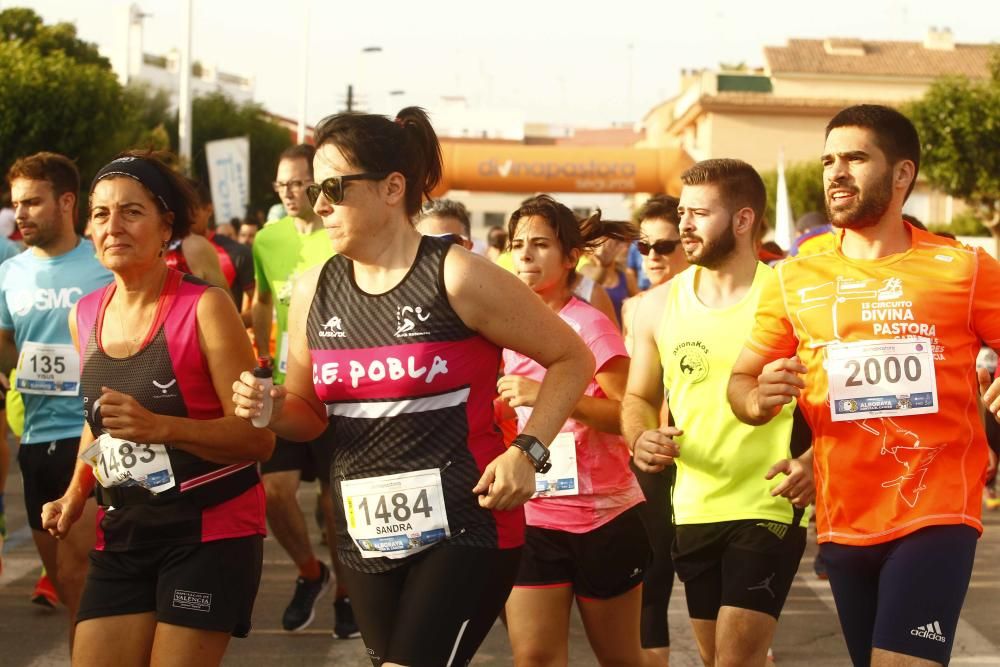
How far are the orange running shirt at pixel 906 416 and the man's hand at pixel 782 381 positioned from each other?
6.4 inches

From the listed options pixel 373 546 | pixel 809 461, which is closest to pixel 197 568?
pixel 373 546

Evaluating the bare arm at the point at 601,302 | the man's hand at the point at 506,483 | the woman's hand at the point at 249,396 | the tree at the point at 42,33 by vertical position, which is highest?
the tree at the point at 42,33

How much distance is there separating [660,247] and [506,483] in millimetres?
3163

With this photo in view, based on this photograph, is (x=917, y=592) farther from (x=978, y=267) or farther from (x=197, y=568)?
(x=197, y=568)

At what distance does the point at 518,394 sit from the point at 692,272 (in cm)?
98

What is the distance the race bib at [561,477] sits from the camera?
5.21 m

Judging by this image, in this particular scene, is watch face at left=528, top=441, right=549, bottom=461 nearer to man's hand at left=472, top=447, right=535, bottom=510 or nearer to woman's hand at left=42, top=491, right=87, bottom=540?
man's hand at left=472, top=447, right=535, bottom=510

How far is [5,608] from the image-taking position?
7762mm

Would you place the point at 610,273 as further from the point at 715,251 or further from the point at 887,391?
the point at 887,391

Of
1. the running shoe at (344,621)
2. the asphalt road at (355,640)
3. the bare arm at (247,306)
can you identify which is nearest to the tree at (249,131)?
the bare arm at (247,306)

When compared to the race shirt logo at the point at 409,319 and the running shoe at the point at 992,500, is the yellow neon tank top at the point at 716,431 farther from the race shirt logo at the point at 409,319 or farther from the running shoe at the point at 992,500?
the running shoe at the point at 992,500

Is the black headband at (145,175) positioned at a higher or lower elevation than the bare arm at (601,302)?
higher

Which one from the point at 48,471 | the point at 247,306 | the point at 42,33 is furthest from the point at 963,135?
the point at 48,471

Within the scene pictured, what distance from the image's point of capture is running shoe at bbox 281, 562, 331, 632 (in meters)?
7.39
